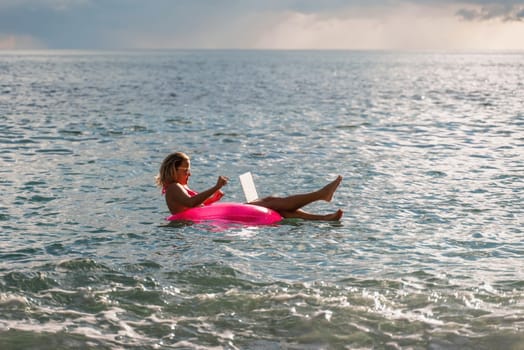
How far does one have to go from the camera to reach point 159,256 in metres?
9.29

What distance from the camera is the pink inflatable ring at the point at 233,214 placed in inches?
419

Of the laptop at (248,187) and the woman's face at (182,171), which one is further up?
the woman's face at (182,171)

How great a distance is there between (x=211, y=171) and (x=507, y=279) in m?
8.81

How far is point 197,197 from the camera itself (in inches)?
425

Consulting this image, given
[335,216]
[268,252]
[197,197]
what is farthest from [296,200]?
[268,252]

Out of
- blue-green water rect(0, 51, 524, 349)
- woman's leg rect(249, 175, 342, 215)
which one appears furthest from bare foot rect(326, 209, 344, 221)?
woman's leg rect(249, 175, 342, 215)

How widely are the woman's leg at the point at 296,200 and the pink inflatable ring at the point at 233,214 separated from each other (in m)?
0.16

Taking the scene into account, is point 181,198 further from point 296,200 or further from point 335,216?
point 335,216

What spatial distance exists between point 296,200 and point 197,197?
1.45m

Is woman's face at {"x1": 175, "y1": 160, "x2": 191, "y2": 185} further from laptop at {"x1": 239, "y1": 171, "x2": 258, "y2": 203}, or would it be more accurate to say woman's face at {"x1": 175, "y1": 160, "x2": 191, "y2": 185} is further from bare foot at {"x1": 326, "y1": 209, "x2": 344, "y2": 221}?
bare foot at {"x1": 326, "y1": 209, "x2": 344, "y2": 221}

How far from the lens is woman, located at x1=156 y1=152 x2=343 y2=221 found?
1080cm

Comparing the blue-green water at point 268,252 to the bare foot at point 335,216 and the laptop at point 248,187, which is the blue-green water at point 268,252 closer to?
the bare foot at point 335,216

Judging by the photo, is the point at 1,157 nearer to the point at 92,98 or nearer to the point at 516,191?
the point at 516,191

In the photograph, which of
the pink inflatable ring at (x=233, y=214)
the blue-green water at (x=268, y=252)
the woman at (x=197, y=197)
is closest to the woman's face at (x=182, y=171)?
the woman at (x=197, y=197)
